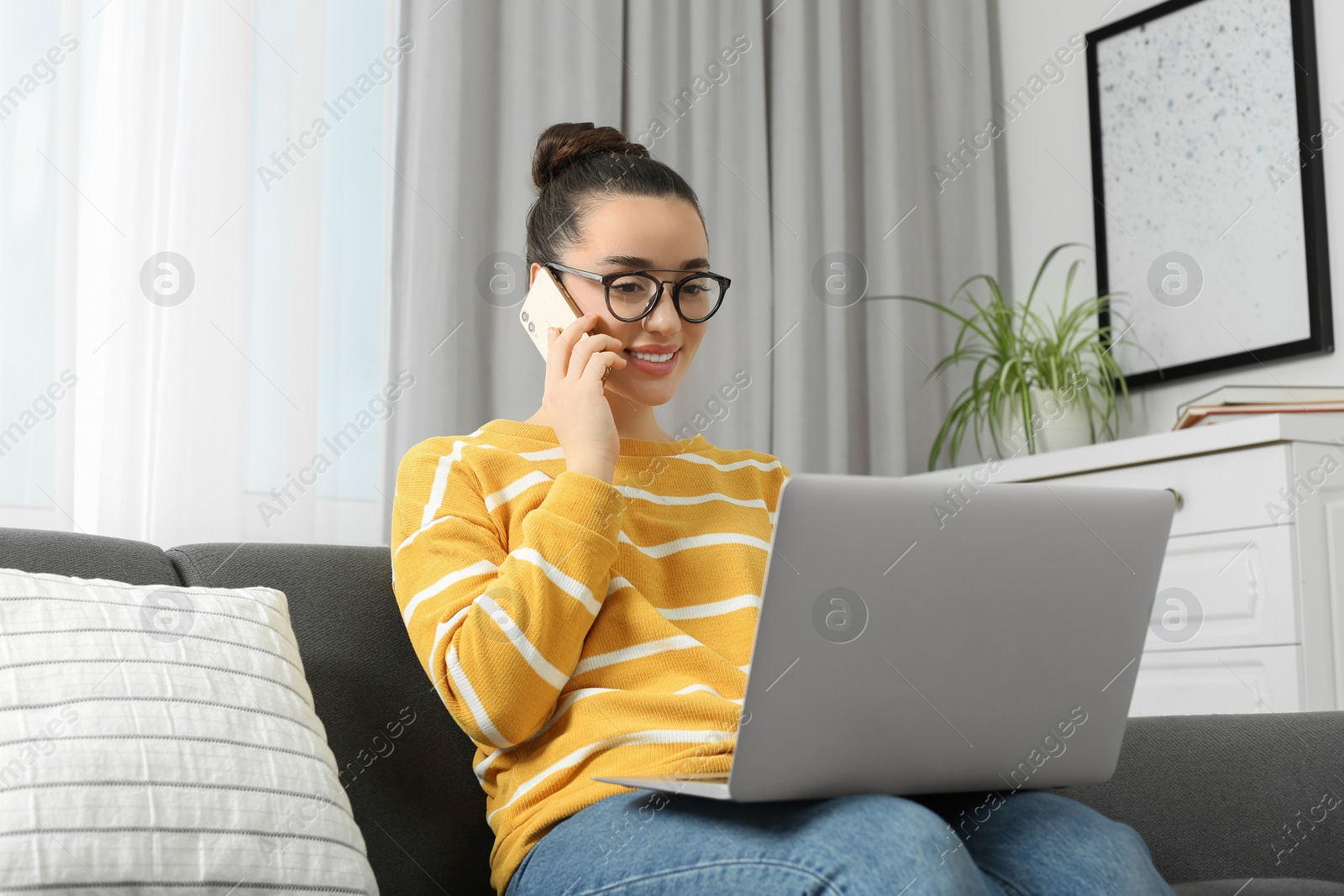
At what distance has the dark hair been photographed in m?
1.32

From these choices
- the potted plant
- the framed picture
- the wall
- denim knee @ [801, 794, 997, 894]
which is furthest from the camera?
the wall

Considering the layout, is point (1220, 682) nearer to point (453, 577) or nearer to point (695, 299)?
point (695, 299)

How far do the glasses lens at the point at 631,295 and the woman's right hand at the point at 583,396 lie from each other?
3 centimetres

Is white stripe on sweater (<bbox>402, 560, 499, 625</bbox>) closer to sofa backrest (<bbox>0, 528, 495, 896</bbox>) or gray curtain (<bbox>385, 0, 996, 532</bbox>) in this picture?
sofa backrest (<bbox>0, 528, 495, 896</bbox>)

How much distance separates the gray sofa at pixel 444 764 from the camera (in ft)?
3.80

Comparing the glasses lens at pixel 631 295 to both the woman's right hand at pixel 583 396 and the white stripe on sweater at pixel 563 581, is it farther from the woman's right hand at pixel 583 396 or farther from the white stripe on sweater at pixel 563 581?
the white stripe on sweater at pixel 563 581

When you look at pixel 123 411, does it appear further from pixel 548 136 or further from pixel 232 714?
pixel 232 714

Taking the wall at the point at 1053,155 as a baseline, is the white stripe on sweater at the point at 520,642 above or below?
below

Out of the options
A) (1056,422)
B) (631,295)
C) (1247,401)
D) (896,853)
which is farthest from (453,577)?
(1056,422)

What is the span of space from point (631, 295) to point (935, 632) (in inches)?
23.3

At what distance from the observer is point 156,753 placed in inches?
35.4

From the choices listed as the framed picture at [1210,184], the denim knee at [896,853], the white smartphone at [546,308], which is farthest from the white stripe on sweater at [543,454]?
the framed picture at [1210,184]

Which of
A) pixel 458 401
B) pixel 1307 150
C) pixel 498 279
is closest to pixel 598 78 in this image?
pixel 498 279

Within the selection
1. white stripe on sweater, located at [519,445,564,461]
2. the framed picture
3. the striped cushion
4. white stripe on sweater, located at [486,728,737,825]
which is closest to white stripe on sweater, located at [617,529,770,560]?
white stripe on sweater, located at [519,445,564,461]
